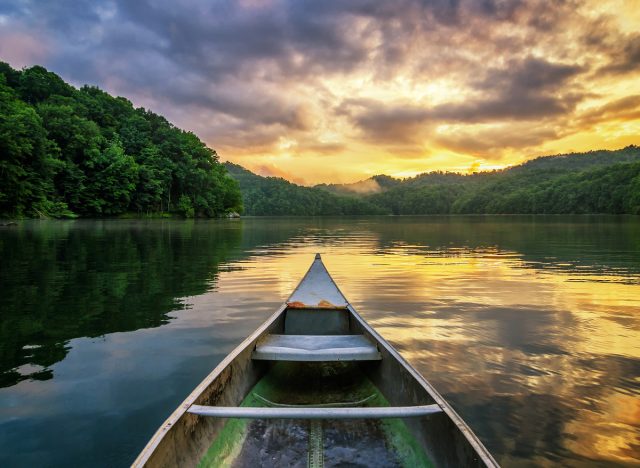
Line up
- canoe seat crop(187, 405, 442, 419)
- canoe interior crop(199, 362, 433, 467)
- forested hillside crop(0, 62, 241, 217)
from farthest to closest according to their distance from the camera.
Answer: forested hillside crop(0, 62, 241, 217), canoe interior crop(199, 362, 433, 467), canoe seat crop(187, 405, 442, 419)

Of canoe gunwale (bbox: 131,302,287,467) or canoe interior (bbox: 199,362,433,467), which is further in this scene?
canoe interior (bbox: 199,362,433,467)

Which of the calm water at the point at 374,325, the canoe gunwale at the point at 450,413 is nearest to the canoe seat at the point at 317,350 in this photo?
the canoe gunwale at the point at 450,413

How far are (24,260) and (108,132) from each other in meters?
84.2

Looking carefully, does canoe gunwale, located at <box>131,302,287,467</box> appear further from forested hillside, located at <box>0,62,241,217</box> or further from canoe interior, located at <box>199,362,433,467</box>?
forested hillside, located at <box>0,62,241,217</box>

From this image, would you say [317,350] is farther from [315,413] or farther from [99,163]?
[99,163]

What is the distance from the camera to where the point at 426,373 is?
6492mm

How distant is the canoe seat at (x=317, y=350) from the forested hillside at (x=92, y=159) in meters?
58.7

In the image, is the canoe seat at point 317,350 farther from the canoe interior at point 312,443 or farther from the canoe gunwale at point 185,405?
the canoe interior at point 312,443

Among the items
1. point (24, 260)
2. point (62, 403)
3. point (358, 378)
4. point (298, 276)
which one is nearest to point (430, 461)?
point (358, 378)

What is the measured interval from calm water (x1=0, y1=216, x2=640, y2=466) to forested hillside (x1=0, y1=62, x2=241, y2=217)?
4890cm

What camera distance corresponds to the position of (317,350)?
5609 millimetres

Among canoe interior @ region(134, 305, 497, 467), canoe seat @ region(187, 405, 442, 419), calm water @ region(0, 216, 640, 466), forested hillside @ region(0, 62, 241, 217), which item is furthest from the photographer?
forested hillside @ region(0, 62, 241, 217)

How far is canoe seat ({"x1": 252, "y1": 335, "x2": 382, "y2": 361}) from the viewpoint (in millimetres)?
5387

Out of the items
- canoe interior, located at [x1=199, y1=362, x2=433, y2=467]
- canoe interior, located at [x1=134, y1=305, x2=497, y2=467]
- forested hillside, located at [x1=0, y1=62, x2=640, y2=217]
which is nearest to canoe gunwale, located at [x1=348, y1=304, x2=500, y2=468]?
canoe interior, located at [x1=134, y1=305, x2=497, y2=467]
